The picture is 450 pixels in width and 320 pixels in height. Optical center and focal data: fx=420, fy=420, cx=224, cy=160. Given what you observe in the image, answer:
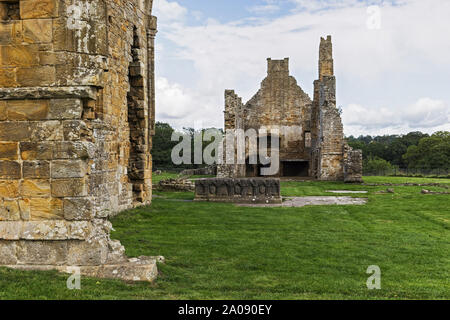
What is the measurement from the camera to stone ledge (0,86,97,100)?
5105mm

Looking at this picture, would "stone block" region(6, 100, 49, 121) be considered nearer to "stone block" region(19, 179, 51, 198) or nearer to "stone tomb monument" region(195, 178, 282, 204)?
"stone block" region(19, 179, 51, 198)

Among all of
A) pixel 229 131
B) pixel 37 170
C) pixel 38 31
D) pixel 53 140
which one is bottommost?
pixel 37 170

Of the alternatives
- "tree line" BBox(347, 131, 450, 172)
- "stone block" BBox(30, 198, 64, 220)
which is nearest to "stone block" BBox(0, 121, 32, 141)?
"stone block" BBox(30, 198, 64, 220)

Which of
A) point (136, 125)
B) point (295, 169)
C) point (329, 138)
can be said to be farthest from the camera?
point (295, 169)

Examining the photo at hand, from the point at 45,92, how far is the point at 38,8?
1063 millimetres

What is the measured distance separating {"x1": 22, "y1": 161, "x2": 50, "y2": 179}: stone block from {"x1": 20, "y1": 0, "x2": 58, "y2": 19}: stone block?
71.2 inches

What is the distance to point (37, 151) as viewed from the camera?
513 centimetres

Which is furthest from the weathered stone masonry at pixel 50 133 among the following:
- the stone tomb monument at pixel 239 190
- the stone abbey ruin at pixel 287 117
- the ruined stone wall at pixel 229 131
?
the stone abbey ruin at pixel 287 117

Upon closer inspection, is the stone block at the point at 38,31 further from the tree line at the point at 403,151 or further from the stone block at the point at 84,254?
the tree line at the point at 403,151

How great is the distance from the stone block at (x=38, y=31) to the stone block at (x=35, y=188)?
1.74m

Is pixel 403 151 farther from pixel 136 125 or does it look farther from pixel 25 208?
pixel 25 208

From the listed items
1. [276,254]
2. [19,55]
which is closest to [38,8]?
[19,55]

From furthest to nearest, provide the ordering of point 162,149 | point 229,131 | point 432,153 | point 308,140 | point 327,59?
1. point 162,149
2. point 432,153
3. point 308,140
4. point 327,59
5. point 229,131
